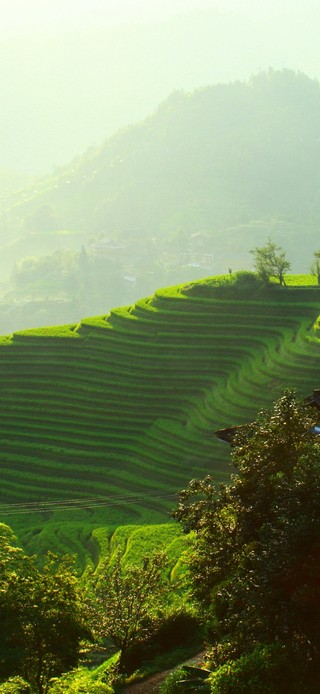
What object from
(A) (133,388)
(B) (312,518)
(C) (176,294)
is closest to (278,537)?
(B) (312,518)

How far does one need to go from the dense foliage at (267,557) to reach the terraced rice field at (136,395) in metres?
21.2

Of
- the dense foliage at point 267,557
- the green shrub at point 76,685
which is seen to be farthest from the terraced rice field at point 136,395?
the dense foliage at point 267,557

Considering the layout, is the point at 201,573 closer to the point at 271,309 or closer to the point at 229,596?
the point at 229,596

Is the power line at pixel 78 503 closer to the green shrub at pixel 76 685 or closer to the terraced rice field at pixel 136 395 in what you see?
the terraced rice field at pixel 136 395

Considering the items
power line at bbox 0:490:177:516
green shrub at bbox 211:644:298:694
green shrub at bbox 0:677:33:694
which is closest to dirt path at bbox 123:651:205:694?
green shrub at bbox 0:677:33:694

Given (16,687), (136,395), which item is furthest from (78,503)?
(16,687)

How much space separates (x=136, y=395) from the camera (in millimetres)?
54531

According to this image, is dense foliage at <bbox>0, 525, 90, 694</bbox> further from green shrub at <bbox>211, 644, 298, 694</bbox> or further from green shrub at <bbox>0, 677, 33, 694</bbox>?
green shrub at <bbox>211, 644, 298, 694</bbox>

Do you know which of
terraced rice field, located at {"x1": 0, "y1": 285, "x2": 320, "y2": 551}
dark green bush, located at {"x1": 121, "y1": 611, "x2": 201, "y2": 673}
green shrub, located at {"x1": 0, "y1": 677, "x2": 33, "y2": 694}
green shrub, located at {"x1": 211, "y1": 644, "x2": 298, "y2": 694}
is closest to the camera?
green shrub, located at {"x1": 211, "y1": 644, "x2": 298, "y2": 694}

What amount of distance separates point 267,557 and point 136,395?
37.3m

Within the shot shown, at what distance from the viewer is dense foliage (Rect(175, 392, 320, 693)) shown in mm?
17156

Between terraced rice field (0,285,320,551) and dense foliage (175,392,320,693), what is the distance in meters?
21.2

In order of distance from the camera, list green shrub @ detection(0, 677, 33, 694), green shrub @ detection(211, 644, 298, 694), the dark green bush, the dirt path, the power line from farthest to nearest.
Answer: the power line → the dark green bush → the dirt path → green shrub @ detection(0, 677, 33, 694) → green shrub @ detection(211, 644, 298, 694)

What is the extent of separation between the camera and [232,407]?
49.9 meters
